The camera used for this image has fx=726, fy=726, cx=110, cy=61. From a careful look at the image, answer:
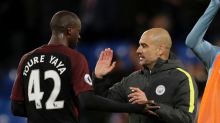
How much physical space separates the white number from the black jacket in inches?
21.6

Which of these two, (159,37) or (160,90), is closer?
(160,90)

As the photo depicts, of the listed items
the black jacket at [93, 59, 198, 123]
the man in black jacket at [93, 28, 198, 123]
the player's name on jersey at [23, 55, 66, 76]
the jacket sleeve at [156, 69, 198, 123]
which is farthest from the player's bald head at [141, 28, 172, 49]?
the player's name on jersey at [23, 55, 66, 76]

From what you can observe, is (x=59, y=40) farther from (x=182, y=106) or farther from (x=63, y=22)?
(x=182, y=106)

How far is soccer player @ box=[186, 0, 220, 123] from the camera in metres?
5.55

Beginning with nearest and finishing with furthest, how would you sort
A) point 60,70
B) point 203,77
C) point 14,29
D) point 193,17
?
1. point 60,70
2. point 203,77
3. point 193,17
4. point 14,29

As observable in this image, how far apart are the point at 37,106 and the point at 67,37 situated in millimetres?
585

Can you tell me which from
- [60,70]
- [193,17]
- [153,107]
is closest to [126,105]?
[153,107]

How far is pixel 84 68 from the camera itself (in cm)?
539

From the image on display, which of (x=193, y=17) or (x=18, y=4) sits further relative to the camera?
(x=18, y=4)

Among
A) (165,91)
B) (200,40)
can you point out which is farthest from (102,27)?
(165,91)

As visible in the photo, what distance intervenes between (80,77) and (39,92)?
33 cm

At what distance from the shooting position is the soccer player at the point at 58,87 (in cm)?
535

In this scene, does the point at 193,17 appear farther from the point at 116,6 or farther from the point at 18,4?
the point at 18,4

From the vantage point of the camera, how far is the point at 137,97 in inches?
215
